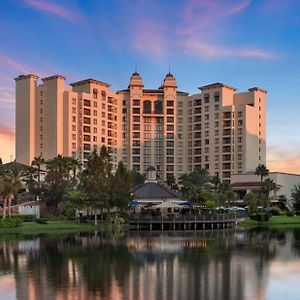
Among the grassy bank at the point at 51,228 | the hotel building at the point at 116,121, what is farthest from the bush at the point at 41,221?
the hotel building at the point at 116,121

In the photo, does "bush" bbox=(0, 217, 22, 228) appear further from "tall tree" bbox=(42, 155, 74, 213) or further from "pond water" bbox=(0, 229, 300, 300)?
"pond water" bbox=(0, 229, 300, 300)

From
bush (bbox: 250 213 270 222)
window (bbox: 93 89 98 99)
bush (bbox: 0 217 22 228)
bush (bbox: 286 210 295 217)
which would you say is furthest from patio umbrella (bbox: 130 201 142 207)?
window (bbox: 93 89 98 99)

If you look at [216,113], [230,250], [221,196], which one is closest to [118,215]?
[221,196]

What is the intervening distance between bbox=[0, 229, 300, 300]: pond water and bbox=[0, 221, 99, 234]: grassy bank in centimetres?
2043

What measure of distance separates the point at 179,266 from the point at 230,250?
14032 millimetres

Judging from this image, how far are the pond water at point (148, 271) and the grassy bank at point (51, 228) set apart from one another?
20.4m

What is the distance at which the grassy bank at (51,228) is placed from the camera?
79938mm

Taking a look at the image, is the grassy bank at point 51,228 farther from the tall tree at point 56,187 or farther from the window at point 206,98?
the window at point 206,98

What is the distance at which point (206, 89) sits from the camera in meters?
198

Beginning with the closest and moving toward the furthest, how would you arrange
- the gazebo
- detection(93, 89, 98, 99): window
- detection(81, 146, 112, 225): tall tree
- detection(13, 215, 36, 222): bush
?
detection(81, 146, 112, 225): tall tree → detection(13, 215, 36, 222): bush → the gazebo → detection(93, 89, 98, 99): window

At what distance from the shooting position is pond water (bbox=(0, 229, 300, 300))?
1173 inches

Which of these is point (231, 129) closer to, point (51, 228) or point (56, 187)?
point (56, 187)

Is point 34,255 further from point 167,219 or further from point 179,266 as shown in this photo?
point 167,219

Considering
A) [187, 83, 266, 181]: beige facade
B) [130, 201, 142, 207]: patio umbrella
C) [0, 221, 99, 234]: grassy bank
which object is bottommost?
[0, 221, 99, 234]: grassy bank
